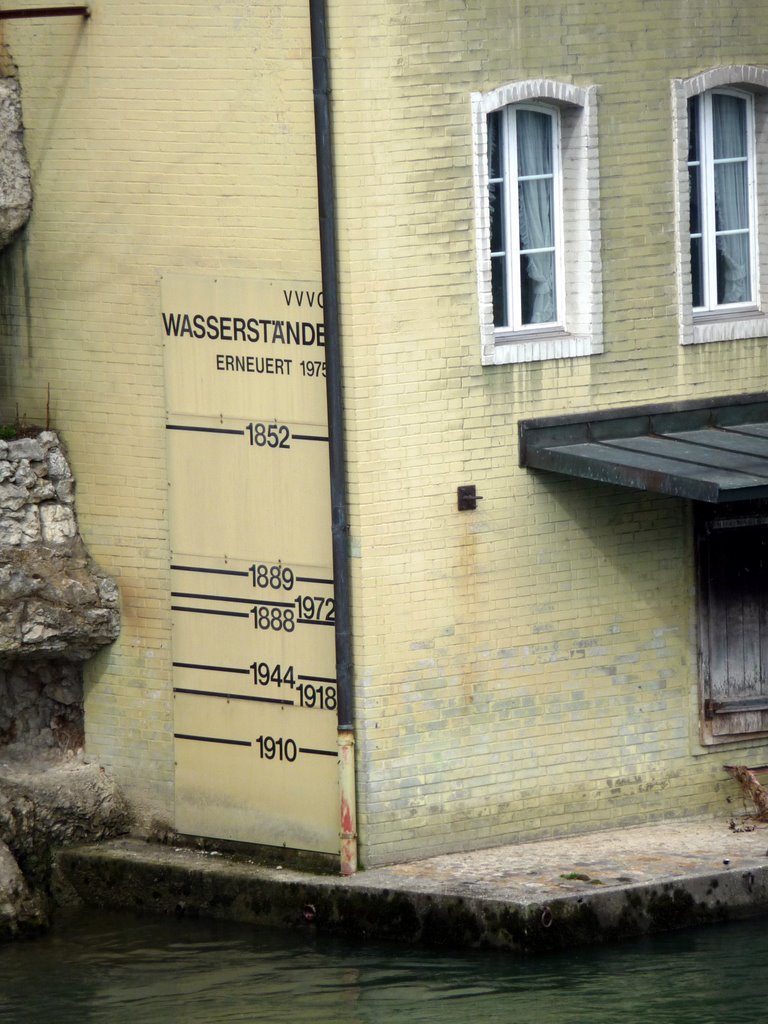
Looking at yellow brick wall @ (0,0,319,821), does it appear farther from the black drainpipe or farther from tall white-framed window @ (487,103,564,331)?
tall white-framed window @ (487,103,564,331)

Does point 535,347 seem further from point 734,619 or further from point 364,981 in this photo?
point 364,981

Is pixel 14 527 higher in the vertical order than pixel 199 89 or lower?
lower

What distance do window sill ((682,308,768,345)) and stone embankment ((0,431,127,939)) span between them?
16.2 ft

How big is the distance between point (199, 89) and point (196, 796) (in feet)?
17.5

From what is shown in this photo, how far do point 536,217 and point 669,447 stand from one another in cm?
199

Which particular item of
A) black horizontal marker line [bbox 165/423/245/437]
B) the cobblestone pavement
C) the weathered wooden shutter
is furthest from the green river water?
black horizontal marker line [bbox 165/423/245/437]

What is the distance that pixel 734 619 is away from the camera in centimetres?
2027

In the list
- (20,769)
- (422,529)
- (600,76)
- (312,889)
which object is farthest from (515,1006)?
(600,76)

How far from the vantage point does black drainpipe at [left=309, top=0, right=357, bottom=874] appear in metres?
18.2

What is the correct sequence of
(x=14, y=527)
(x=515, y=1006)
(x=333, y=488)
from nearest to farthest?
(x=515, y=1006)
(x=333, y=488)
(x=14, y=527)

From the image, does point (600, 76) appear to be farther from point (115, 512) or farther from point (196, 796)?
point (196, 796)

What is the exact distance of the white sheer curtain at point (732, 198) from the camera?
20.1 metres

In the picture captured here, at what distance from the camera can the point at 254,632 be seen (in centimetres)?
1930

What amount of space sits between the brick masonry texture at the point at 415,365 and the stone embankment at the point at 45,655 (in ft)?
0.69
